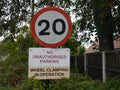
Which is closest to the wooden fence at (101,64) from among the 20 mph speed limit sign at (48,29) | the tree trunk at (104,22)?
the tree trunk at (104,22)

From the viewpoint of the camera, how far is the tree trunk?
14.6 m

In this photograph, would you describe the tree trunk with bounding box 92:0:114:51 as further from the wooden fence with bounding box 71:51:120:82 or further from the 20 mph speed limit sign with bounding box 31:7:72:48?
the 20 mph speed limit sign with bounding box 31:7:72:48

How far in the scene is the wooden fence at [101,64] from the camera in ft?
36.9

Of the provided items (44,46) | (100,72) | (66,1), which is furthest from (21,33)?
(44,46)

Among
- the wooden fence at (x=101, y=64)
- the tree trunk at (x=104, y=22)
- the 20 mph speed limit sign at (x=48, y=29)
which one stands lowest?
the wooden fence at (x=101, y=64)

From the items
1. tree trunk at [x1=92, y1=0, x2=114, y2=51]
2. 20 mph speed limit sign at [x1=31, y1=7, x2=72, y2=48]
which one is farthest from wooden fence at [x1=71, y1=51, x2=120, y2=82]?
20 mph speed limit sign at [x1=31, y1=7, x2=72, y2=48]

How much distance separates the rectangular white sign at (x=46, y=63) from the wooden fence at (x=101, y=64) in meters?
4.16

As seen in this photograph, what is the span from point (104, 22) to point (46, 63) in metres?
9.21

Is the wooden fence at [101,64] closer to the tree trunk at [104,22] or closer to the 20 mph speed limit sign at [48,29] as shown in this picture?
the tree trunk at [104,22]

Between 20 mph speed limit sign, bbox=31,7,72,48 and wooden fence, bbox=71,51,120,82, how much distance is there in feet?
13.7

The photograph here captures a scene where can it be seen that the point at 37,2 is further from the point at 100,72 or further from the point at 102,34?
the point at 100,72

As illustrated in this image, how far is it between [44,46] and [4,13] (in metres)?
13.3

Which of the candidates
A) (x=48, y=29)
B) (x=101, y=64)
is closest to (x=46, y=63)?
(x=48, y=29)

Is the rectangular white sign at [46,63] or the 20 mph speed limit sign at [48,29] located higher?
the 20 mph speed limit sign at [48,29]
